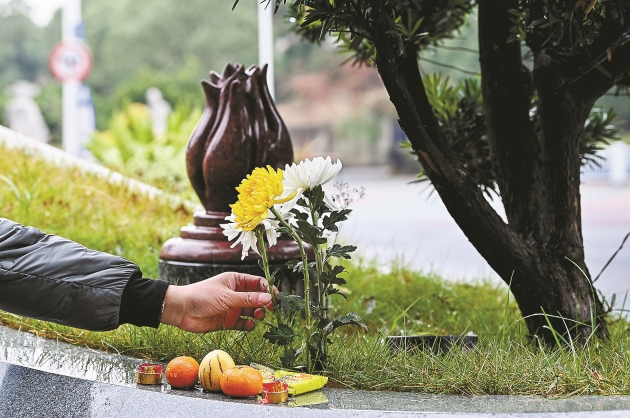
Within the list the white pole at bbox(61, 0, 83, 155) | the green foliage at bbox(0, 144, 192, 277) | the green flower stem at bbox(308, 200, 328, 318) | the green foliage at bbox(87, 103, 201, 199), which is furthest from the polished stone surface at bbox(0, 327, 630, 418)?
the white pole at bbox(61, 0, 83, 155)

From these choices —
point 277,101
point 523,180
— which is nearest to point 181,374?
point 523,180

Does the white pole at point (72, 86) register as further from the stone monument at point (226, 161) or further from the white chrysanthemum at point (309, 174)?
the white chrysanthemum at point (309, 174)

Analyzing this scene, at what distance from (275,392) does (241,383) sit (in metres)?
0.09

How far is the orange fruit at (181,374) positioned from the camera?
1.84 meters

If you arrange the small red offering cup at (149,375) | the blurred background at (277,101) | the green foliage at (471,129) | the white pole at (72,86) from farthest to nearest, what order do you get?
the white pole at (72,86)
the blurred background at (277,101)
the green foliage at (471,129)
the small red offering cup at (149,375)

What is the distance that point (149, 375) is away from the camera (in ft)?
6.11

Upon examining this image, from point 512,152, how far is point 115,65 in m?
40.7

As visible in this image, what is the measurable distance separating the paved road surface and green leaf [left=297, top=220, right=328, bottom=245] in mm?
2770

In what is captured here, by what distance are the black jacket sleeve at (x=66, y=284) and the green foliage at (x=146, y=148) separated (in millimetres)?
5025

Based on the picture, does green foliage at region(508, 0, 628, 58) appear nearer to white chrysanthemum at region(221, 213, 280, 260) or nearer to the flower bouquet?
the flower bouquet

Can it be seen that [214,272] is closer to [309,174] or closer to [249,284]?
[249,284]

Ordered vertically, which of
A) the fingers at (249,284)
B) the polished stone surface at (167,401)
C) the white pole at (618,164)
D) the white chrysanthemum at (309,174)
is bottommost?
the polished stone surface at (167,401)

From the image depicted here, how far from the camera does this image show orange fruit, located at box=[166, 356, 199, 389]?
72.6 inches

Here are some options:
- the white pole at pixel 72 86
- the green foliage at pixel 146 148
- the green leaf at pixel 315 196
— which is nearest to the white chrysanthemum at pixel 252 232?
the green leaf at pixel 315 196
